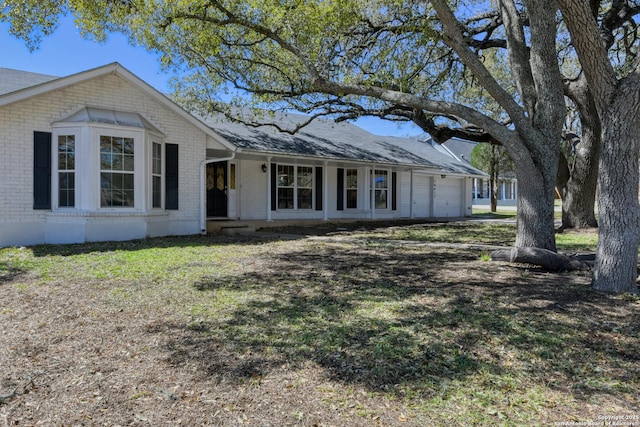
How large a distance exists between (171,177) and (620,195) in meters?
10.4

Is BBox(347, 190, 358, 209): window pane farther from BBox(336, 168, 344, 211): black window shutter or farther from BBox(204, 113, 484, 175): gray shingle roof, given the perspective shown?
BBox(204, 113, 484, 175): gray shingle roof

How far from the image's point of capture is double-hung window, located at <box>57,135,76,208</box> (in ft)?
34.2

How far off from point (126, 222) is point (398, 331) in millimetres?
8686

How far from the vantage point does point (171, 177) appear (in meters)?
12.3

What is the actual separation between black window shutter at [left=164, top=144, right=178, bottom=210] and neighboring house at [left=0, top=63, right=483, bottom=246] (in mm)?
28

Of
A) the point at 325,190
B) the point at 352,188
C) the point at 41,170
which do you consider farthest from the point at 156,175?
the point at 352,188

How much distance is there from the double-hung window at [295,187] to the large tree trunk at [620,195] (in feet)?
40.8

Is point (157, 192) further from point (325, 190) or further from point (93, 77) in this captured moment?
point (325, 190)

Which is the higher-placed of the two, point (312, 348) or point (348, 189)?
point (348, 189)

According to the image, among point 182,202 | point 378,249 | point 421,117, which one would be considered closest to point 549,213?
point 378,249

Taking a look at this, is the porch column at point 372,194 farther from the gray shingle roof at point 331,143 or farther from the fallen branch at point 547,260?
the fallen branch at point 547,260

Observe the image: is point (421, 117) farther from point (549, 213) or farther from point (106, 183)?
point (106, 183)

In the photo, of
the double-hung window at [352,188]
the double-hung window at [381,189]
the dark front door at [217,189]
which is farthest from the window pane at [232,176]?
the double-hung window at [381,189]

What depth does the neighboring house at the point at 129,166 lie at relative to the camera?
33.3 ft
